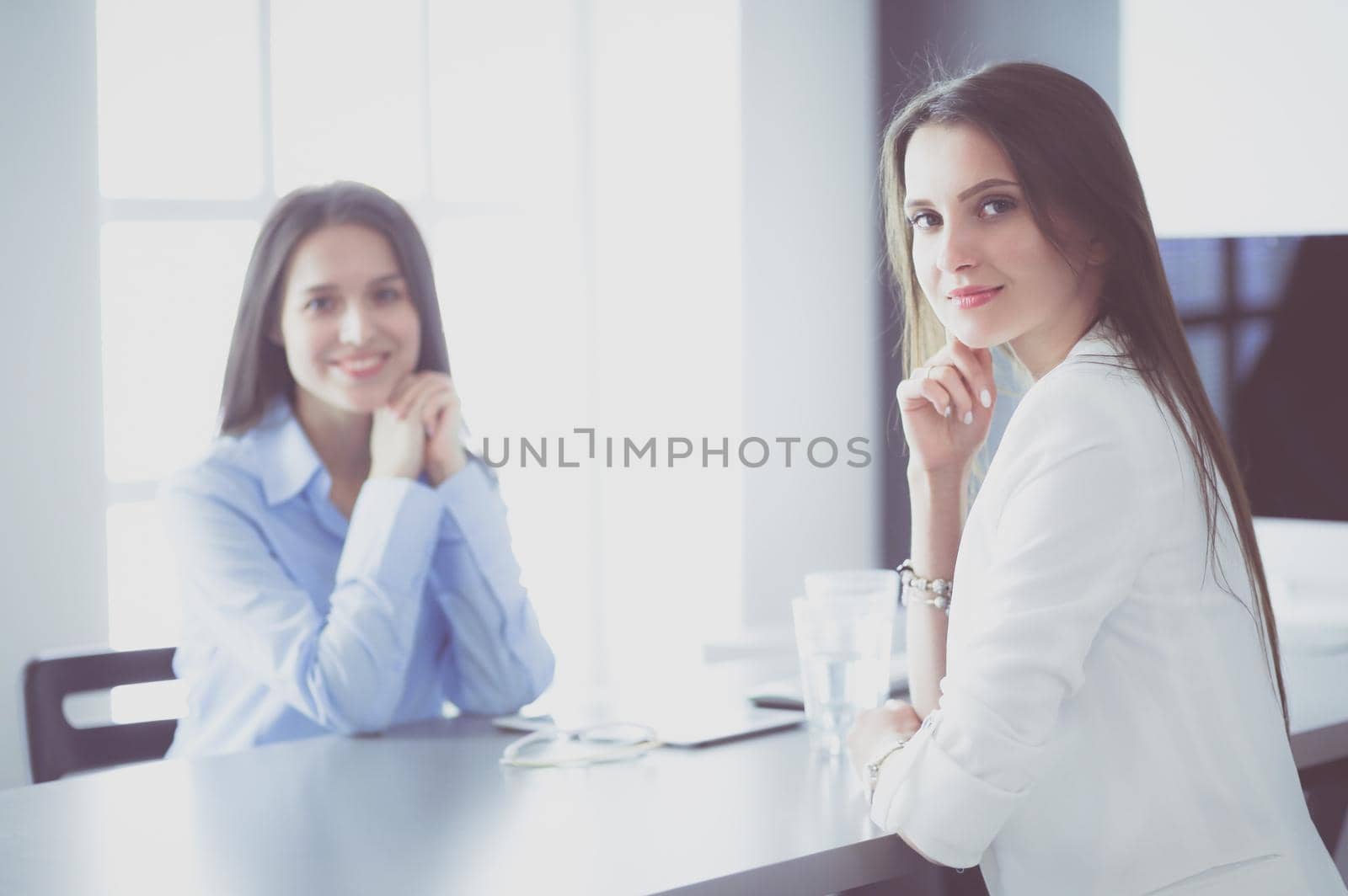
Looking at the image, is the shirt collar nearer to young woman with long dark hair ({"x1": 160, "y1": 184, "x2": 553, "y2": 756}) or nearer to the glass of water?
young woman with long dark hair ({"x1": 160, "y1": 184, "x2": 553, "y2": 756})

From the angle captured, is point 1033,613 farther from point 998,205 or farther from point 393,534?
point 393,534

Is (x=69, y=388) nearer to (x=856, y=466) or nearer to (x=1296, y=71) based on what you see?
(x=856, y=466)

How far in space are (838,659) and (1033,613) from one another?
455mm

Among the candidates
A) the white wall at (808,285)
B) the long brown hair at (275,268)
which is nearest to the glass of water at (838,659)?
the long brown hair at (275,268)

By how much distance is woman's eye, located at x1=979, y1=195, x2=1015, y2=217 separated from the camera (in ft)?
3.93

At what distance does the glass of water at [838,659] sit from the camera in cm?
144

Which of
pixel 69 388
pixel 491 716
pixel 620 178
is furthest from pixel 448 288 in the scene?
pixel 491 716

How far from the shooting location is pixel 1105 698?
106cm

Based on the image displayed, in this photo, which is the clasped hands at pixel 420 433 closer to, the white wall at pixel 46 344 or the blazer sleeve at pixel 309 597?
the blazer sleeve at pixel 309 597

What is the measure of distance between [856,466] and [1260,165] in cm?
156

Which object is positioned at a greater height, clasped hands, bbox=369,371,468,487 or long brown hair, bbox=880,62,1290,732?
long brown hair, bbox=880,62,1290,732

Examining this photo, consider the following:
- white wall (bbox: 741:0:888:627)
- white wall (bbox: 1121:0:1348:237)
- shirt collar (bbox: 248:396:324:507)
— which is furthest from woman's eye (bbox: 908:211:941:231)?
white wall (bbox: 741:0:888:627)

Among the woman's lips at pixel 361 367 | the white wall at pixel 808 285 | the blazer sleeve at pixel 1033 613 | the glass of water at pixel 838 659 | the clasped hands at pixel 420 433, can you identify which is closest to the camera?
the blazer sleeve at pixel 1033 613

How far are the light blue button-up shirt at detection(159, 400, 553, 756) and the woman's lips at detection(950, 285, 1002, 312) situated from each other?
79cm
